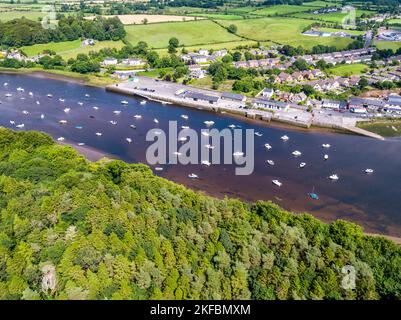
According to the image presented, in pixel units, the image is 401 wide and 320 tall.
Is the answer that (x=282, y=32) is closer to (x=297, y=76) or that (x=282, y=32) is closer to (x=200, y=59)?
(x=200, y=59)

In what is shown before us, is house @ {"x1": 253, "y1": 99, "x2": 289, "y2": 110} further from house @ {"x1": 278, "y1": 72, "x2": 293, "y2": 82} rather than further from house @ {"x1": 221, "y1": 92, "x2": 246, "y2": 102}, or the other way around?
house @ {"x1": 278, "y1": 72, "x2": 293, "y2": 82}

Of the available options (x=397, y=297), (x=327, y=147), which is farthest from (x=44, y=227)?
(x=327, y=147)

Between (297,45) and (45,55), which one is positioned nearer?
(45,55)

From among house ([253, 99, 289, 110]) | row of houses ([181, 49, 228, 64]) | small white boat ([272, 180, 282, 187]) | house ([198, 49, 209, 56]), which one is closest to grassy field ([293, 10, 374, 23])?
row of houses ([181, 49, 228, 64])

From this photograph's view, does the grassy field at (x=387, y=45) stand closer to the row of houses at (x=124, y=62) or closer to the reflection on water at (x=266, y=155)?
the reflection on water at (x=266, y=155)

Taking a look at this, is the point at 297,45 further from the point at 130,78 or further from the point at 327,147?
the point at 327,147

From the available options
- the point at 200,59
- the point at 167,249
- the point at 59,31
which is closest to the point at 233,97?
the point at 200,59

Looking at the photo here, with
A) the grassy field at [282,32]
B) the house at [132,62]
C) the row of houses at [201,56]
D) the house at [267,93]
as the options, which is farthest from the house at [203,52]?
the house at [267,93]
